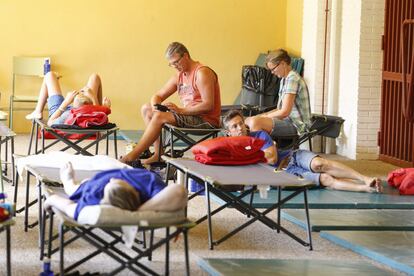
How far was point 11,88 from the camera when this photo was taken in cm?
1138

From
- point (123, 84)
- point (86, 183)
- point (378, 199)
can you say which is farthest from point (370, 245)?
point (123, 84)

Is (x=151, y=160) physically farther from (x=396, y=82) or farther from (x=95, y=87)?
(x=396, y=82)

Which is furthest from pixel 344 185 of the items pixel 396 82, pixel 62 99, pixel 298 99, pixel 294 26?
pixel 294 26

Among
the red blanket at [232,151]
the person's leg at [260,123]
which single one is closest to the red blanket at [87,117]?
Result: the person's leg at [260,123]

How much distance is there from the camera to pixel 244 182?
5520mm

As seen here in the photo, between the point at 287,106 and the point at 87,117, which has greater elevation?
the point at 287,106

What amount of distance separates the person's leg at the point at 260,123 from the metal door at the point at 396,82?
62.6 inches

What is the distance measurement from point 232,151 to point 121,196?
1857 mm

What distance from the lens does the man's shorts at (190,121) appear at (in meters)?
7.91

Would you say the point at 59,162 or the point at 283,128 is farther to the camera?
the point at 283,128

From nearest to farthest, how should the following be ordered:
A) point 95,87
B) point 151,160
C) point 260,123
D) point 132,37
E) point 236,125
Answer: point 236,125 < point 260,123 < point 151,160 < point 95,87 < point 132,37

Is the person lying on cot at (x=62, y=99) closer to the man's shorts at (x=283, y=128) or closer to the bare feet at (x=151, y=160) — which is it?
the bare feet at (x=151, y=160)

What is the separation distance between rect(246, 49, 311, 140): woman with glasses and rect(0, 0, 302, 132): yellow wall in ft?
12.1

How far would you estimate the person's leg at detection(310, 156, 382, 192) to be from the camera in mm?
7215
